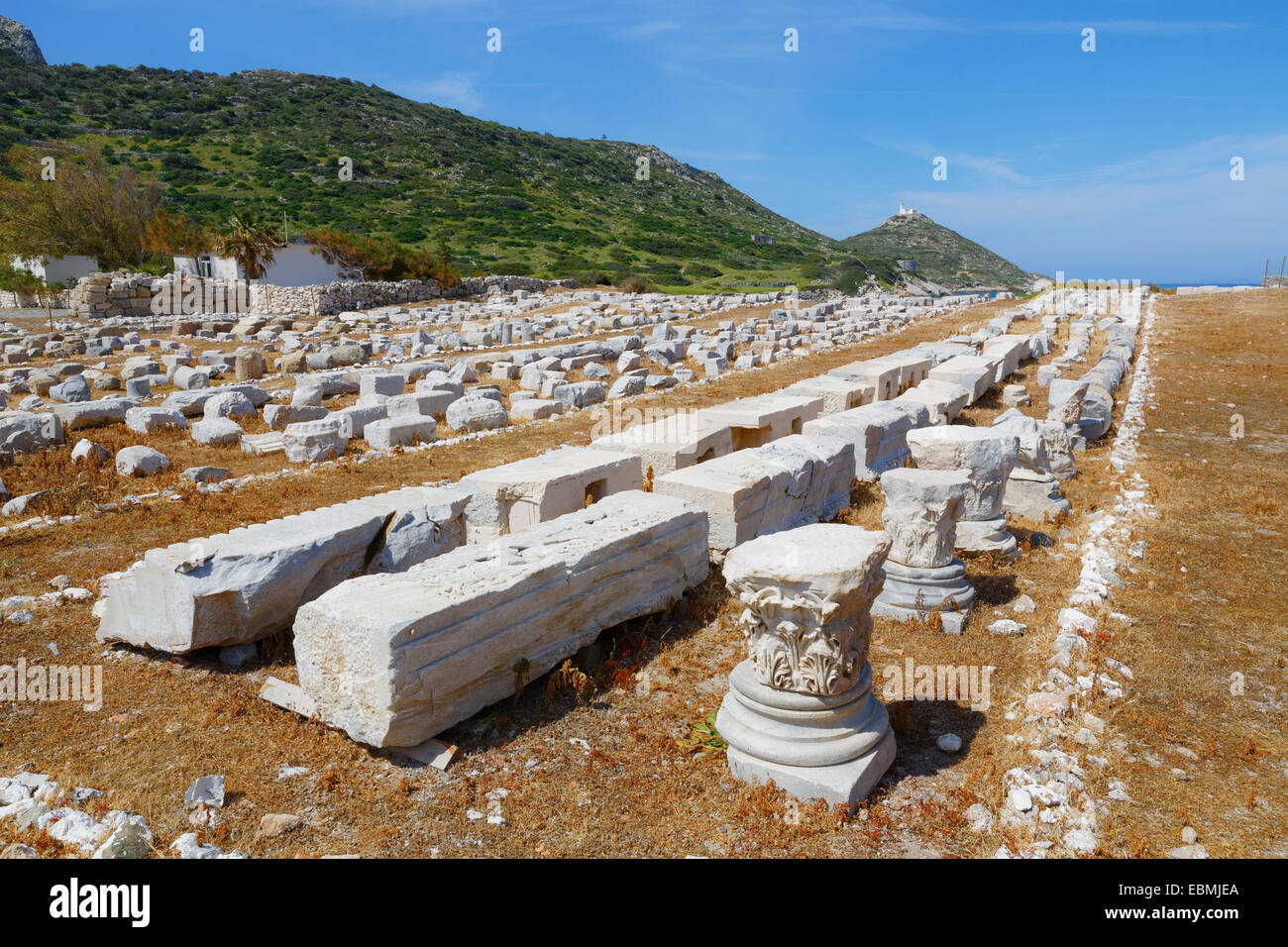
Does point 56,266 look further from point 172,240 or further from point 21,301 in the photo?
point 172,240

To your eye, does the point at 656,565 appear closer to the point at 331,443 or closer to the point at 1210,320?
the point at 331,443

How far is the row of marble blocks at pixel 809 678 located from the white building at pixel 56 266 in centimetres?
3784

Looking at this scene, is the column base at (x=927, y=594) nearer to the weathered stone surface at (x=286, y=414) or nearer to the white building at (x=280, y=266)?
the weathered stone surface at (x=286, y=414)

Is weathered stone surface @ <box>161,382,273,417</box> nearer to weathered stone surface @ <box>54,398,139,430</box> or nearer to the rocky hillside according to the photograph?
weathered stone surface @ <box>54,398,139,430</box>

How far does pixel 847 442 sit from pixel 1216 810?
16.3ft

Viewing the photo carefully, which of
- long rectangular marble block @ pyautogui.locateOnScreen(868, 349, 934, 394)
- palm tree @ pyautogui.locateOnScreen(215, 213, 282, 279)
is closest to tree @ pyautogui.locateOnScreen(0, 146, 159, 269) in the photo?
palm tree @ pyautogui.locateOnScreen(215, 213, 282, 279)

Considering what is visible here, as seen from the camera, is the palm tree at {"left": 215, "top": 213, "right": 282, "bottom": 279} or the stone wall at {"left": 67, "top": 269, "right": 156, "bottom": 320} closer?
the stone wall at {"left": 67, "top": 269, "right": 156, "bottom": 320}

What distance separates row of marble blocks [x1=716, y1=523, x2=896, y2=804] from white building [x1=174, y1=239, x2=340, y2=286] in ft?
105

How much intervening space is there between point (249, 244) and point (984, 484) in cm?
3180

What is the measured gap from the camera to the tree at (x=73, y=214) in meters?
32.7

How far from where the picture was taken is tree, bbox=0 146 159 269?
32688 mm

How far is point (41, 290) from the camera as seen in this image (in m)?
27.5

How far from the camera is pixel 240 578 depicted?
4.75m

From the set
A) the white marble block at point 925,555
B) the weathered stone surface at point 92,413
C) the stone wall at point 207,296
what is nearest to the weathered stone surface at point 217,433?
the weathered stone surface at point 92,413
